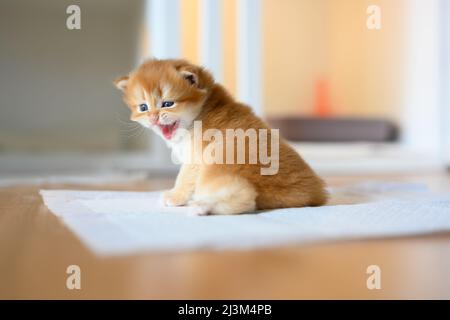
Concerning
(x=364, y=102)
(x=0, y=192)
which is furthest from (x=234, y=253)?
(x=364, y=102)

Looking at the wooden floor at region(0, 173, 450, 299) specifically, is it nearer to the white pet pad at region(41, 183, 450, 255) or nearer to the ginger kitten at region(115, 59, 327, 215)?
the white pet pad at region(41, 183, 450, 255)

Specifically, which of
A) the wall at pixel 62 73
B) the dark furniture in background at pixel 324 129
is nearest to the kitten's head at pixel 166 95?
the wall at pixel 62 73

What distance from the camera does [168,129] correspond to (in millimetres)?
1317

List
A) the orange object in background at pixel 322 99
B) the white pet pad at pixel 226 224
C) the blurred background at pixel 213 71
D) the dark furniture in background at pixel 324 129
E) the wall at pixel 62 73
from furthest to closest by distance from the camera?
the orange object in background at pixel 322 99 < the dark furniture in background at pixel 324 129 < the wall at pixel 62 73 < the blurred background at pixel 213 71 < the white pet pad at pixel 226 224

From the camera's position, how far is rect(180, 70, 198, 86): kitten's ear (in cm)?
127

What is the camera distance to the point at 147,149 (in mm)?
3418

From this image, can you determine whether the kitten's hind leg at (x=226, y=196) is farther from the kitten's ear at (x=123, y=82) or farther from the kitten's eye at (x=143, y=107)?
the kitten's ear at (x=123, y=82)

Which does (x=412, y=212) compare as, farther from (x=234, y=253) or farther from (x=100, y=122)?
(x=100, y=122)

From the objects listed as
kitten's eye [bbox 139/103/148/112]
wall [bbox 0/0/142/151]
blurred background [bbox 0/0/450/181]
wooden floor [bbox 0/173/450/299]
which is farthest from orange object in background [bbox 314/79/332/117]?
wooden floor [bbox 0/173/450/299]

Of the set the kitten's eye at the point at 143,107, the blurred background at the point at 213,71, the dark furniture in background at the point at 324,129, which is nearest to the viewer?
the kitten's eye at the point at 143,107

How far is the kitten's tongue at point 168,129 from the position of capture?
51.4 inches

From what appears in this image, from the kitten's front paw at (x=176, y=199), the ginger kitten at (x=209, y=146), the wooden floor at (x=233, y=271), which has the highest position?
the ginger kitten at (x=209, y=146)
